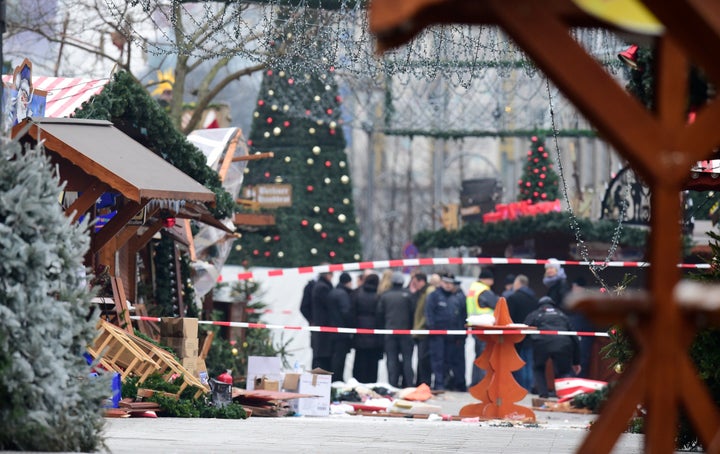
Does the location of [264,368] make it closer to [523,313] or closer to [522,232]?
[523,313]

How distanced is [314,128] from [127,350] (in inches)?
880

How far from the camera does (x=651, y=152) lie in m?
5.43

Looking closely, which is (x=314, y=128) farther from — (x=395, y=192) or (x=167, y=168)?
(x=395, y=192)

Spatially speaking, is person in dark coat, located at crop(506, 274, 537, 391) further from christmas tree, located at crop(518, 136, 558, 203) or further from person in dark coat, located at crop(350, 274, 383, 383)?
christmas tree, located at crop(518, 136, 558, 203)

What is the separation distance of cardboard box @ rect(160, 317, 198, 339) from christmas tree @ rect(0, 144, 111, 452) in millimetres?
7571

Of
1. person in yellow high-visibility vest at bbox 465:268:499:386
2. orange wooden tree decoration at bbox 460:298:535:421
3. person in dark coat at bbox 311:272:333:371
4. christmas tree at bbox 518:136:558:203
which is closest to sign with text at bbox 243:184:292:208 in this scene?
christmas tree at bbox 518:136:558:203

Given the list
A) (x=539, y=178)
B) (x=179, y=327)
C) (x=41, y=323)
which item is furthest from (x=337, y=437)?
(x=539, y=178)

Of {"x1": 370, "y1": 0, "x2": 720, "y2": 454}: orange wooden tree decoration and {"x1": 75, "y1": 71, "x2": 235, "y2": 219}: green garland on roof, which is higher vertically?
{"x1": 75, "y1": 71, "x2": 235, "y2": 219}: green garland on roof

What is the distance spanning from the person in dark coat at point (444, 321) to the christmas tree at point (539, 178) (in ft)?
31.4

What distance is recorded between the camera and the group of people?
23578mm

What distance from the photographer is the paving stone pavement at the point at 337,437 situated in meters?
10.4

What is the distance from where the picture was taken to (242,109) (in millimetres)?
63062

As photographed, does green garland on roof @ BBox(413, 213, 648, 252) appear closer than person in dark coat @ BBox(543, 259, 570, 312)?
No

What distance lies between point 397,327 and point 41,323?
1613 cm
